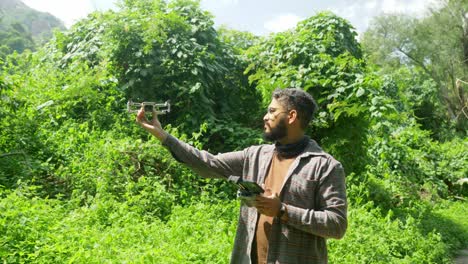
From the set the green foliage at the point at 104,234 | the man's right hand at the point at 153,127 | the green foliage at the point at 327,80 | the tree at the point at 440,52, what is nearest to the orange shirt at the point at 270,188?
the man's right hand at the point at 153,127

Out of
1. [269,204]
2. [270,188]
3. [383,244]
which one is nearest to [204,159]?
[270,188]

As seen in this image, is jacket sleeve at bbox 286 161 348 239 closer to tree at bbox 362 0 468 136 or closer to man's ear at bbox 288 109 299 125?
man's ear at bbox 288 109 299 125

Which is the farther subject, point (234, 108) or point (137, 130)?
point (234, 108)

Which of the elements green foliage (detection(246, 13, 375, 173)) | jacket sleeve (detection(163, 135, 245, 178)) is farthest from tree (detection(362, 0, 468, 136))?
jacket sleeve (detection(163, 135, 245, 178))

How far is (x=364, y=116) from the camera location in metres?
7.32

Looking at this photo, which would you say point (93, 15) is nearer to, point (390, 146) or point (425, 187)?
point (390, 146)

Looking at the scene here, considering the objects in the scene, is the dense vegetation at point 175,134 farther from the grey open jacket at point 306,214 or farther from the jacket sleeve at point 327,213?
the jacket sleeve at point 327,213

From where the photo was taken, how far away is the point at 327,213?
2.36 metres

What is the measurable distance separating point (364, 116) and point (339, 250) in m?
2.72

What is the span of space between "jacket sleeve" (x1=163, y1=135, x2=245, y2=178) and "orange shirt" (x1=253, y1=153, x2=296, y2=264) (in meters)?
0.28

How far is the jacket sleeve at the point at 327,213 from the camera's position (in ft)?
7.68

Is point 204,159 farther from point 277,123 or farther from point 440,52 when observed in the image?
point 440,52

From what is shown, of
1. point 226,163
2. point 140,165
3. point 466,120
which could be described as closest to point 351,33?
point 140,165

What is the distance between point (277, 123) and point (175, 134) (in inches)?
164
